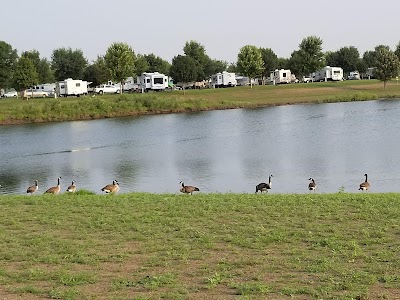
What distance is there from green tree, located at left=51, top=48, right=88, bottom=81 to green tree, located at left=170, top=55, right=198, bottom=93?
21314 millimetres

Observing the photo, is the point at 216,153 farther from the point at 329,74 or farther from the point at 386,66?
the point at 329,74

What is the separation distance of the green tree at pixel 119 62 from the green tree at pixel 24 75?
11.8 meters

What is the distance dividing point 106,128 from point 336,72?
67850 mm

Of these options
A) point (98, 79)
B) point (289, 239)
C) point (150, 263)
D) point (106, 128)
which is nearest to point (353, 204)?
point (289, 239)

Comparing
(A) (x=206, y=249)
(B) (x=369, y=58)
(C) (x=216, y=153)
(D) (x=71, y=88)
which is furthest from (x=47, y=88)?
(A) (x=206, y=249)

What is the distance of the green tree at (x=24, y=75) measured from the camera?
92.6 metres

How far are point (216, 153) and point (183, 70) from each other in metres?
71.3

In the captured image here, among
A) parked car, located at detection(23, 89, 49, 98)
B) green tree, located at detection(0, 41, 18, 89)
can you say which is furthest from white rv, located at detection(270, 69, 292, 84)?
green tree, located at detection(0, 41, 18, 89)

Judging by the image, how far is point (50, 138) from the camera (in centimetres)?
4841

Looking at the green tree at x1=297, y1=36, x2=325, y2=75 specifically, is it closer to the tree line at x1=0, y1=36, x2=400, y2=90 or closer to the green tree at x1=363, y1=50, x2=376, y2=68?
the tree line at x1=0, y1=36, x2=400, y2=90

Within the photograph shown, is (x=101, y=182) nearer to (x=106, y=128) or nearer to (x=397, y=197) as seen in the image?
(x=397, y=197)

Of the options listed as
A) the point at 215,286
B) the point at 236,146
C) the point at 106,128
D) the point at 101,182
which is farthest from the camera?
the point at 106,128

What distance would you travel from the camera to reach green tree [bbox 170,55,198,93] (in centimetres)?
10296

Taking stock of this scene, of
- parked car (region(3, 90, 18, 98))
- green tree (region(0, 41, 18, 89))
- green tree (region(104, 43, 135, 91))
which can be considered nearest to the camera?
green tree (region(104, 43, 135, 91))
